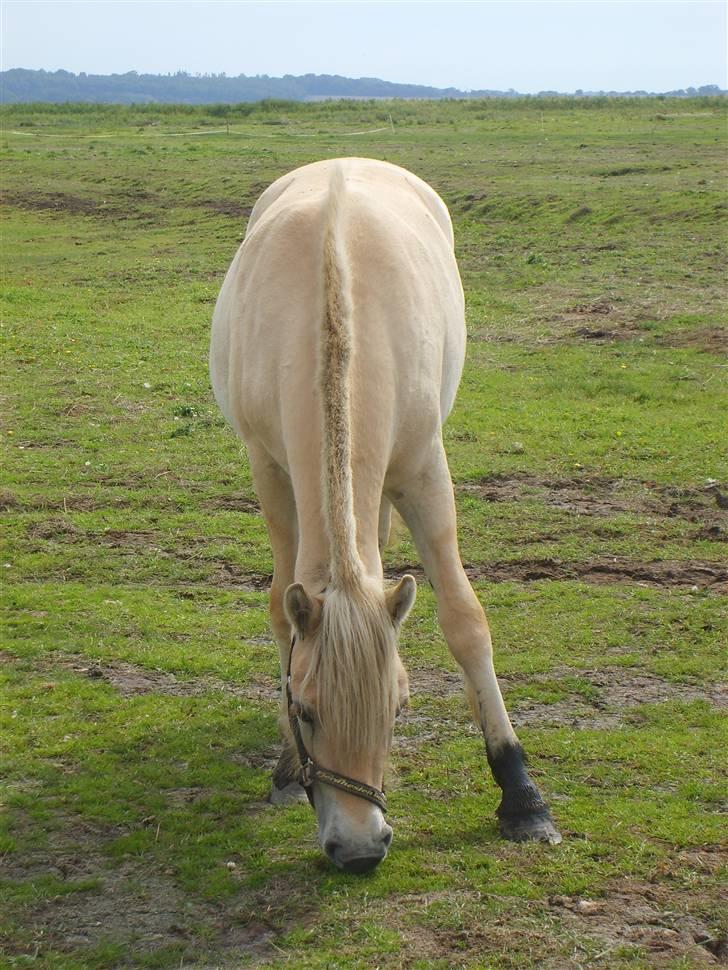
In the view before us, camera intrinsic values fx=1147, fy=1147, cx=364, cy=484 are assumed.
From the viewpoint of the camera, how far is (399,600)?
363 centimetres

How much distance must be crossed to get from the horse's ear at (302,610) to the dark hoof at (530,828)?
4.57 feet

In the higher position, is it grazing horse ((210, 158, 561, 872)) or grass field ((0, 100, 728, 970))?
grazing horse ((210, 158, 561, 872))

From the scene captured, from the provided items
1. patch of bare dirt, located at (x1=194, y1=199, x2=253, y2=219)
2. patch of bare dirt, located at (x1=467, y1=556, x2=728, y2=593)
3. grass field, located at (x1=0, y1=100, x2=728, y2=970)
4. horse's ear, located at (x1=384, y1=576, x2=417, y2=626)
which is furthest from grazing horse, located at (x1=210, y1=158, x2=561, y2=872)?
patch of bare dirt, located at (x1=194, y1=199, x2=253, y2=219)

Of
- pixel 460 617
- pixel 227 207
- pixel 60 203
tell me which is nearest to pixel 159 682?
pixel 460 617

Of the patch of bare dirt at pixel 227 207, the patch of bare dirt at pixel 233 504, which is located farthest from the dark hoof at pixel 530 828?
the patch of bare dirt at pixel 227 207

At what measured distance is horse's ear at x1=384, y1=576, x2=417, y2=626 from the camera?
361cm

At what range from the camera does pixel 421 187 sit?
645 cm

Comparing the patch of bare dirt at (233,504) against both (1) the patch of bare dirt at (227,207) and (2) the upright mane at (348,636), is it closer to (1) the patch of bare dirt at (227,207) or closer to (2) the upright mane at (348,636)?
(2) the upright mane at (348,636)

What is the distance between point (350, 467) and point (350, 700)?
0.78 m

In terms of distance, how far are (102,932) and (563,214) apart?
→ 15920mm

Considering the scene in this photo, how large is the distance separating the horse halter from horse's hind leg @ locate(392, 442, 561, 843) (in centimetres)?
107

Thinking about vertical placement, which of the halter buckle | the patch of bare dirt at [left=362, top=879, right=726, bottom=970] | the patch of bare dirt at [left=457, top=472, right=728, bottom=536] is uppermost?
the halter buckle

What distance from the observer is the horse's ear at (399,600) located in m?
3.61

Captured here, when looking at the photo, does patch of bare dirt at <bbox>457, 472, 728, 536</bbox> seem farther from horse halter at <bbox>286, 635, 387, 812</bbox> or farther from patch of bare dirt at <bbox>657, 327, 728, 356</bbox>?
horse halter at <bbox>286, 635, 387, 812</bbox>
